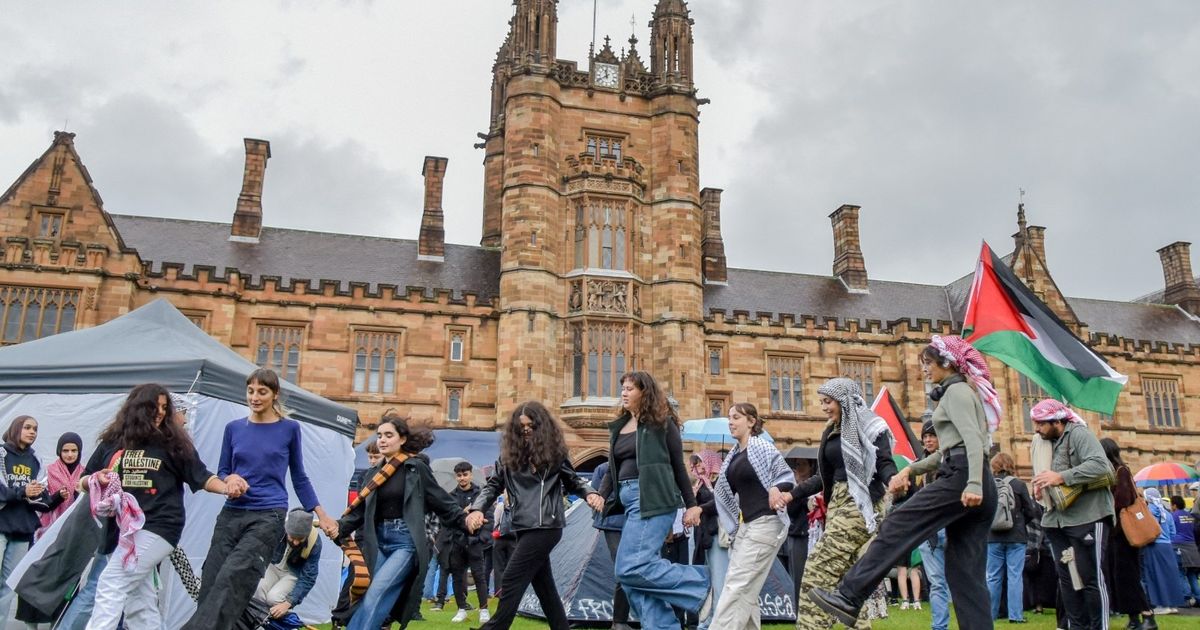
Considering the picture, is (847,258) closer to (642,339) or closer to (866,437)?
(642,339)

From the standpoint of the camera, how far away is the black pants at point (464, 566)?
10203mm

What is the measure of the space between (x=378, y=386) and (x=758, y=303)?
14.0m

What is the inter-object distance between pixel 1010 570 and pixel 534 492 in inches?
222

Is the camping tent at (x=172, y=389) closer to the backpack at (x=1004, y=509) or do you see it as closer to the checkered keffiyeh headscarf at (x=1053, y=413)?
the backpack at (x=1004, y=509)

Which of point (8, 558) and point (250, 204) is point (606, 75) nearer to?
point (250, 204)

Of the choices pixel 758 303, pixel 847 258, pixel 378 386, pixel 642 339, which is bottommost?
pixel 378 386

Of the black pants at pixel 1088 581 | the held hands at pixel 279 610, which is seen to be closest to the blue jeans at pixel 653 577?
the held hands at pixel 279 610

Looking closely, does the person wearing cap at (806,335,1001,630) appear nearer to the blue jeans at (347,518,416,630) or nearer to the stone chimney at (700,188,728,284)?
the blue jeans at (347,518,416,630)

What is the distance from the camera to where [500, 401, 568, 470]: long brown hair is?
6.25 meters

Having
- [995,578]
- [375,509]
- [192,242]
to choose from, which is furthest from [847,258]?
[375,509]

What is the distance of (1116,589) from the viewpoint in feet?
26.6

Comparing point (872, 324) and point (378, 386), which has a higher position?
point (872, 324)

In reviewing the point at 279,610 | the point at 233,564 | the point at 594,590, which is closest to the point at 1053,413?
the point at 594,590

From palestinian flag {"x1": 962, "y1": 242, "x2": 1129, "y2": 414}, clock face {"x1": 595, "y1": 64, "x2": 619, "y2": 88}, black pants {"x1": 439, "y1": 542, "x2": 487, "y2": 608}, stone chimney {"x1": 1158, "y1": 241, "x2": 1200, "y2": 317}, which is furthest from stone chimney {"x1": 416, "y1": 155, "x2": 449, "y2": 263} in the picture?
stone chimney {"x1": 1158, "y1": 241, "x2": 1200, "y2": 317}
